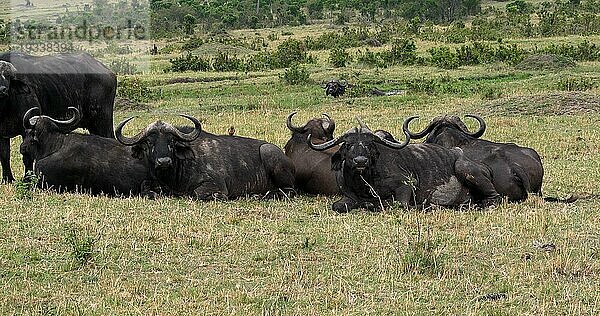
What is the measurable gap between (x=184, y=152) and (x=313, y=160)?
65.4 inches

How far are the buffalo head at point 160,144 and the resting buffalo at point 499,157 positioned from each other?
2617 mm

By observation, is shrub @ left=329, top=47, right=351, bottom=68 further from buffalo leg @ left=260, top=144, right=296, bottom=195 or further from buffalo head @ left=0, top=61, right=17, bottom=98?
buffalo leg @ left=260, top=144, right=296, bottom=195

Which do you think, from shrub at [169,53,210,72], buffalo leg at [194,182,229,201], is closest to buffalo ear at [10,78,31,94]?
buffalo leg at [194,182,229,201]

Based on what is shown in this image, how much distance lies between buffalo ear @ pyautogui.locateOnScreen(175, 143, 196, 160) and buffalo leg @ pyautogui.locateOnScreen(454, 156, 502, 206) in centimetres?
312

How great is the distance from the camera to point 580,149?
14.5 meters

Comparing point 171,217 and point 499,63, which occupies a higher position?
point 171,217

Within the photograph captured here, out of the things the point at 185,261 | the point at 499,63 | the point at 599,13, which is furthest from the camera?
the point at 599,13

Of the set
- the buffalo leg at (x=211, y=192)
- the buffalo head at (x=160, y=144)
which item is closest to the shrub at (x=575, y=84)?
the buffalo leg at (x=211, y=192)

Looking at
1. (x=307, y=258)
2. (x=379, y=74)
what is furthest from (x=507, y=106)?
(x=307, y=258)

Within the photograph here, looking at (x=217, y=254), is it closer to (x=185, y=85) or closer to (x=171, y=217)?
(x=171, y=217)

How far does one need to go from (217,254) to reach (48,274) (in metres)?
1.41

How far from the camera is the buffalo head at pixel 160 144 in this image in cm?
1038

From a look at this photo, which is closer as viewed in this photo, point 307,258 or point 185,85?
point 307,258

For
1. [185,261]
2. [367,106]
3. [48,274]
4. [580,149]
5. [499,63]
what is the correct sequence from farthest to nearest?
[499,63]
[367,106]
[580,149]
[185,261]
[48,274]
